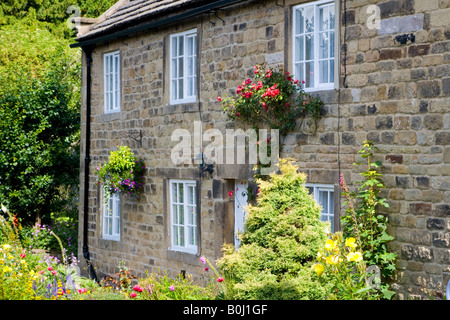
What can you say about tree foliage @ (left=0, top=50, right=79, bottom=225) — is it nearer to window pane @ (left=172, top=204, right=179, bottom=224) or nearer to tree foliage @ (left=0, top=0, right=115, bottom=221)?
tree foliage @ (left=0, top=0, right=115, bottom=221)

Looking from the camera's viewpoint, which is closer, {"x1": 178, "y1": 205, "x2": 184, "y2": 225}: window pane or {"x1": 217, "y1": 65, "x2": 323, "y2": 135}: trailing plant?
{"x1": 217, "y1": 65, "x2": 323, "y2": 135}: trailing plant

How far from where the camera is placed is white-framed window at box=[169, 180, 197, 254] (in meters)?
13.1

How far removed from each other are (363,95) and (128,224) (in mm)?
6929

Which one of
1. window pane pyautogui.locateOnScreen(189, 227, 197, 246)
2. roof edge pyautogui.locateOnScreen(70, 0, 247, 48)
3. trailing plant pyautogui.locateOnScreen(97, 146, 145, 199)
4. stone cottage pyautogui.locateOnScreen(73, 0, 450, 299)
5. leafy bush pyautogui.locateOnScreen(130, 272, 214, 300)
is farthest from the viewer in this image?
trailing plant pyautogui.locateOnScreen(97, 146, 145, 199)

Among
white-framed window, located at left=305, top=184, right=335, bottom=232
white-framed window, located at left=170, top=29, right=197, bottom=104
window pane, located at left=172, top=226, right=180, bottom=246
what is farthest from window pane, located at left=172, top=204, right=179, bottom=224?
white-framed window, located at left=305, top=184, right=335, bottom=232

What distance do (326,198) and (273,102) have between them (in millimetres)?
1724

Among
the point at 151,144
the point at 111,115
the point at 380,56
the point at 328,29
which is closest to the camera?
the point at 380,56

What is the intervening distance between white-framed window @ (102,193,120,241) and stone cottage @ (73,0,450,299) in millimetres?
36

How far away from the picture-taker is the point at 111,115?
50.5ft

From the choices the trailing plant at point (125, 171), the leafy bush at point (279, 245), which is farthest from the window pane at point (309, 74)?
the trailing plant at point (125, 171)

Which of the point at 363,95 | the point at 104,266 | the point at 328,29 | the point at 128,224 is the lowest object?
the point at 104,266

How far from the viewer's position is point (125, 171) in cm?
1413
